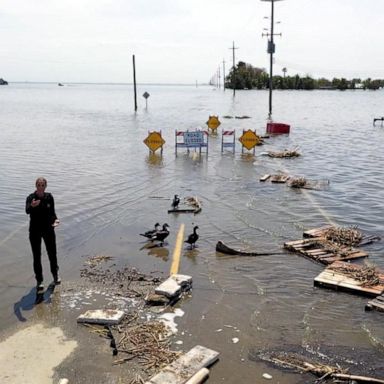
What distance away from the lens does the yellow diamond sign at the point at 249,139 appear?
27656 mm

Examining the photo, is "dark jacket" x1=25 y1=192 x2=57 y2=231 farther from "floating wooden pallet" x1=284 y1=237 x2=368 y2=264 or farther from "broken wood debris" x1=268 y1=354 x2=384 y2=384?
"floating wooden pallet" x1=284 y1=237 x2=368 y2=264

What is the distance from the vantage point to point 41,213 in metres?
8.56

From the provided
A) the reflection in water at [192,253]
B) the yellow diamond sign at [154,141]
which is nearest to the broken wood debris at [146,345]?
the reflection in water at [192,253]

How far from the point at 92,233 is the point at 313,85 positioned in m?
177

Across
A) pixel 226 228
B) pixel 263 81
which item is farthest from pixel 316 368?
pixel 263 81

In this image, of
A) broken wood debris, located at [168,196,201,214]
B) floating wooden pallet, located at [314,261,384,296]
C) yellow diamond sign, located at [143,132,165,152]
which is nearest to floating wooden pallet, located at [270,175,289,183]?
broken wood debris, located at [168,196,201,214]

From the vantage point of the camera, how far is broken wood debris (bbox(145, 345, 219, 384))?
5.91m

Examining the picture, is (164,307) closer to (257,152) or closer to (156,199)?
(156,199)

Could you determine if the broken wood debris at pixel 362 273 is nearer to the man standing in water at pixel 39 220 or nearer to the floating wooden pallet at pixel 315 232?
the floating wooden pallet at pixel 315 232

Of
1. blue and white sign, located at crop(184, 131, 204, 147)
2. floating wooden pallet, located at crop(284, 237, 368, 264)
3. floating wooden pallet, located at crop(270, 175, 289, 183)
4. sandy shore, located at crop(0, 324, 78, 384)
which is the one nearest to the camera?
sandy shore, located at crop(0, 324, 78, 384)

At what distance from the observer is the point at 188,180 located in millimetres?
20047

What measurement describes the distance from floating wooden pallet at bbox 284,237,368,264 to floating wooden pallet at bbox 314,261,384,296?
2.87ft

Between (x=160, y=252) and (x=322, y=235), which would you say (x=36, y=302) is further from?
(x=322, y=235)

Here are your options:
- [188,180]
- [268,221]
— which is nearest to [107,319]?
[268,221]
